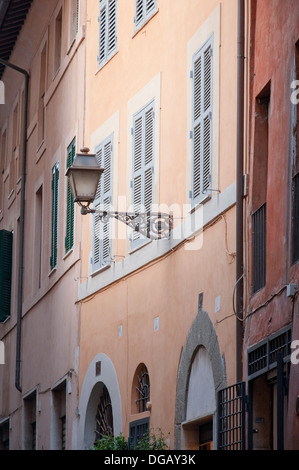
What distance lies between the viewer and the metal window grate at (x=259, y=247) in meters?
12.5

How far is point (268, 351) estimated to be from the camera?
39.1 ft

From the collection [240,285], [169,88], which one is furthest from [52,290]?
[240,285]

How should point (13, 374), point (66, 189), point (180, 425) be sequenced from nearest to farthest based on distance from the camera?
point (180, 425)
point (66, 189)
point (13, 374)

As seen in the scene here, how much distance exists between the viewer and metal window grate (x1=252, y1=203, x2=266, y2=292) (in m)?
12.5

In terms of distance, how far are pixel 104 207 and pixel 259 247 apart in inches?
209

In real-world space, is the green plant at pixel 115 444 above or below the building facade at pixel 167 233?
below

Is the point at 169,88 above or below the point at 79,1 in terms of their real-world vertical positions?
below

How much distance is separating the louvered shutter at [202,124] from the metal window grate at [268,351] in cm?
229

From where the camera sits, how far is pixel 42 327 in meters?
21.1

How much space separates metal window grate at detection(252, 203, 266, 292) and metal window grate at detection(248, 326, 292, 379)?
2.11ft

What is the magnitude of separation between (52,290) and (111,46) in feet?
14.2

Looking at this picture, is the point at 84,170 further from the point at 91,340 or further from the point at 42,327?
the point at 42,327

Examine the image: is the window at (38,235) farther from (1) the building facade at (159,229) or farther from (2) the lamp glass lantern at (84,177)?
(2) the lamp glass lantern at (84,177)

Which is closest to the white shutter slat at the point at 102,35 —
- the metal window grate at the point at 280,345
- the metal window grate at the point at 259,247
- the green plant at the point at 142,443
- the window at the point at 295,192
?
the green plant at the point at 142,443
